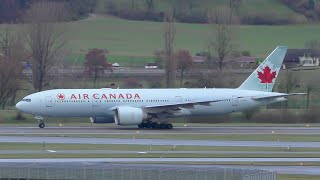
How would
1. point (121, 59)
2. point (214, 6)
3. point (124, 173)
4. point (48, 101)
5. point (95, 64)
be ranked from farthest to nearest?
point (214, 6) → point (121, 59) → point (95, 64) → point (48, 101) → point (124, 173)

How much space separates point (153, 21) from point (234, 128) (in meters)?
98.4

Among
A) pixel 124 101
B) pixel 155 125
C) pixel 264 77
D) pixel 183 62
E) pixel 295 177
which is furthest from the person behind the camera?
pixel 183 62

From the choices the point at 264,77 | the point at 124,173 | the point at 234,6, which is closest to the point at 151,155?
the point at 124,173

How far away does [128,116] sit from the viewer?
7625 cm

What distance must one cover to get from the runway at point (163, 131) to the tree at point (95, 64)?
4496 centimetres

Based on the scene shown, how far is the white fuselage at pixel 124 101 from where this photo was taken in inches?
3051

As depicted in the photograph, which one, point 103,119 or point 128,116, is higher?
point 128,116

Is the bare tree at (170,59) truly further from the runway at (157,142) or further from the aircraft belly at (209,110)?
the runway at (157,142)

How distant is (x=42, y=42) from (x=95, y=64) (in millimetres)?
17537

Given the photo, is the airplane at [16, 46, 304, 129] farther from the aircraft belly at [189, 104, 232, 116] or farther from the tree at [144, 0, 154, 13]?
the tree at [144, 0, 154, 13]

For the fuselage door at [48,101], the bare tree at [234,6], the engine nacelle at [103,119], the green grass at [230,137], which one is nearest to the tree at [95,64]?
the bare tree at [234,6]

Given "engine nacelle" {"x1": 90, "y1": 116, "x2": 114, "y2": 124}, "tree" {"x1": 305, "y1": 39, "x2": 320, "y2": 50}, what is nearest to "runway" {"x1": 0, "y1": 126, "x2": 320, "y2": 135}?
"engine nacelle" {"x1": 90, "y1": 116, "x2": 114, "y2": 124}

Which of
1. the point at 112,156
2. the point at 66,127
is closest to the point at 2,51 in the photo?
the point at 66,127

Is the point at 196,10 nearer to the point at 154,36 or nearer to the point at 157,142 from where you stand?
the point at 154,36
